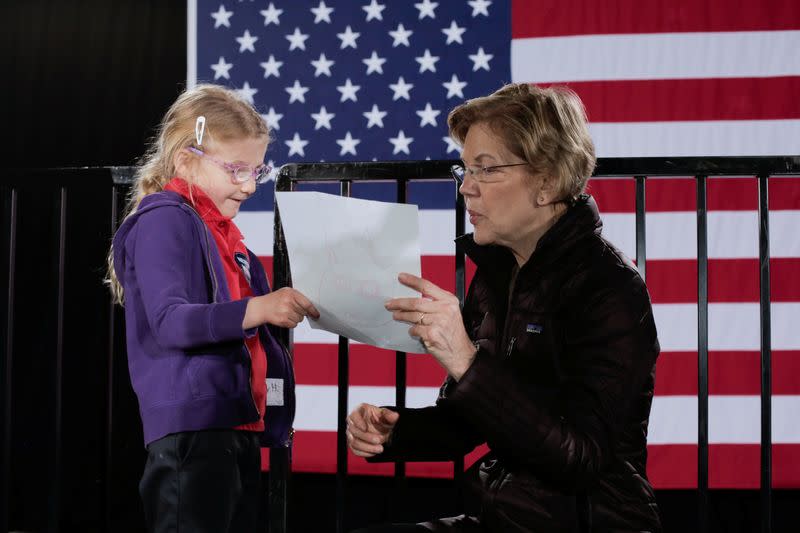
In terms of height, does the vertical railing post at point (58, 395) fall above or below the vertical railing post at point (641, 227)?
below

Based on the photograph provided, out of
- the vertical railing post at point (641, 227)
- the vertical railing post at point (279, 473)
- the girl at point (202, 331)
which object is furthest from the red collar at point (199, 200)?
the vertical railing post at point (641, 227)

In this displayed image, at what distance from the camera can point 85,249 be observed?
3164 mm

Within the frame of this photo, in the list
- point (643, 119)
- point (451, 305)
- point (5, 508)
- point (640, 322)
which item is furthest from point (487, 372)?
point (643, 119)

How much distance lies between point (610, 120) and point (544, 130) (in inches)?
74.3

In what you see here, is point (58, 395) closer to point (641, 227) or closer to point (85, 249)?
point (85, 249)

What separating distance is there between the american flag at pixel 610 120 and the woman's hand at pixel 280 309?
165 centimetres

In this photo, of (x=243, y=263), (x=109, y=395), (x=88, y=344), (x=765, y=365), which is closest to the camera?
(x=765, y=365)

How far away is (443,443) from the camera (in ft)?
4.77

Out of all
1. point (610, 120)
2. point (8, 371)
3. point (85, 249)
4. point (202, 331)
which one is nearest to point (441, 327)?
point (202, 331)

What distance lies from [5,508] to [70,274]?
46.3 inches

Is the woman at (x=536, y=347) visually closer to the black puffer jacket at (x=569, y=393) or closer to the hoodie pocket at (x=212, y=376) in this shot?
the black puffer jacket at (x=569, y=393)

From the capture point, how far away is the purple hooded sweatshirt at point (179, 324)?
1.43m

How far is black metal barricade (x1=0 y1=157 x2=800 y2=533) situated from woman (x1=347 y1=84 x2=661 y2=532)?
0.32 m

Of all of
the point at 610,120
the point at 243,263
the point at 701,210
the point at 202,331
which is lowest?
the point at 202,331
